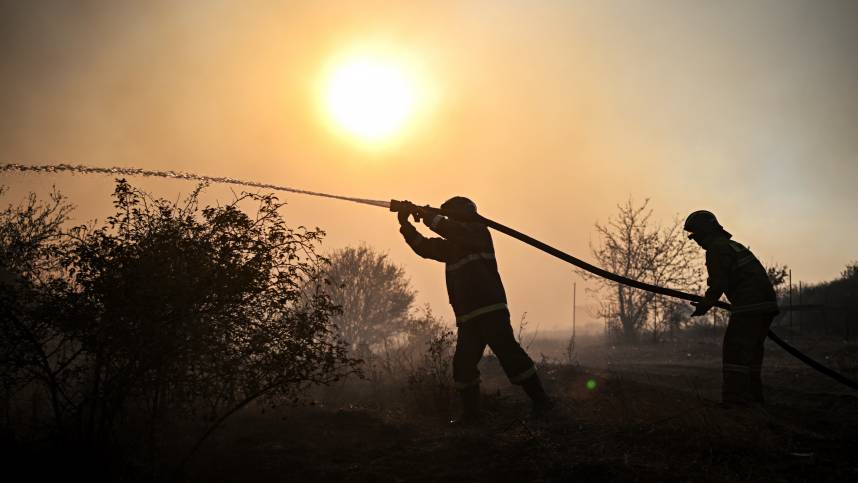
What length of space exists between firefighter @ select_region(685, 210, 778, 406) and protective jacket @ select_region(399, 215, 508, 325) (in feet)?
8.00

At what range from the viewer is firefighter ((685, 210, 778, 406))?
260 inches

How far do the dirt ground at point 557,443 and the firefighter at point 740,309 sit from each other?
479mm

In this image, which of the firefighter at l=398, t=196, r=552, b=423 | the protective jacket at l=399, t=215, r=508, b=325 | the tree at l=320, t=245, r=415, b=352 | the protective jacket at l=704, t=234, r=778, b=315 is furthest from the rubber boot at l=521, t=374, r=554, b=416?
the tree at l=320, t=245, r=415, b=352

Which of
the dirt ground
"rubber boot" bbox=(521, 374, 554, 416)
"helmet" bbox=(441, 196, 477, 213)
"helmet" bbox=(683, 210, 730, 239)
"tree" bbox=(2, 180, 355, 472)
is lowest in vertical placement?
the dirt ground

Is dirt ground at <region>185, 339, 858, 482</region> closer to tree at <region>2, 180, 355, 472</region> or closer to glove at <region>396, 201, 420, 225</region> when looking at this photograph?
tree at <region>2, 180, 355, 472</region>

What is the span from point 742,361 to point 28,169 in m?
8.89

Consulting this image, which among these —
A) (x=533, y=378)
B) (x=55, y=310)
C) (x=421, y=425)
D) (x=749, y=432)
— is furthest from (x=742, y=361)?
(x=55, y=310)

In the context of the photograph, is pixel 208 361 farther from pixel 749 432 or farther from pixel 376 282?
pixel 376 282

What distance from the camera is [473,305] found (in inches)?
280

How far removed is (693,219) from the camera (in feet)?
24.1

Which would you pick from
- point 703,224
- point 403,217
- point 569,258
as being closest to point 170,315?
point 403,217

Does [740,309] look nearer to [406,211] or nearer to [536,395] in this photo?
[536,395]

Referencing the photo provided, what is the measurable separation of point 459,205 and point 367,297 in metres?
22.7

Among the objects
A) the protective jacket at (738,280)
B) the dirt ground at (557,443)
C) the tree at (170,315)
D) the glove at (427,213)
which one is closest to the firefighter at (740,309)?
the protective jacket at (738,280)
